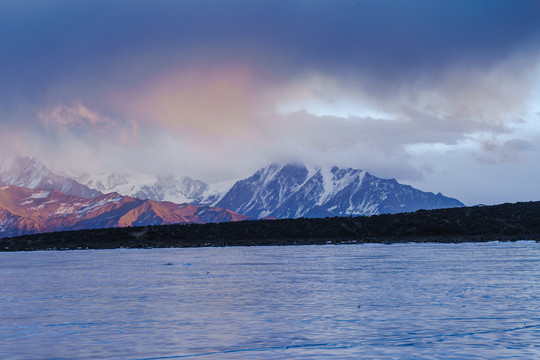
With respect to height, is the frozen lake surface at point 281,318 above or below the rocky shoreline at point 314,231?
below

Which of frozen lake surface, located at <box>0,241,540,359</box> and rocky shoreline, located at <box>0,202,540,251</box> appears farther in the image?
rocky shoreline, located at <box>0,202,540,251</box>

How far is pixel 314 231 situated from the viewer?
146375 millimetres

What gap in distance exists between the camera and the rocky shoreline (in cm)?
12850

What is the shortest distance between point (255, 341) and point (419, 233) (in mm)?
121071

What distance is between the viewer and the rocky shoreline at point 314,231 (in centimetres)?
12850

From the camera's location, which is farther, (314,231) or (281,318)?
(314,231)

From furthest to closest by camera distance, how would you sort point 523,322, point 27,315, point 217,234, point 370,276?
point 217,234 → point 370,276 → point 27,315 → point 523,322

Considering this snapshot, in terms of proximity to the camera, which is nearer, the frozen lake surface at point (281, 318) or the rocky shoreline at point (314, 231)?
the frozen lake surface at point (281, 318)

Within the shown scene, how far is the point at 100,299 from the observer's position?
91.7 ft

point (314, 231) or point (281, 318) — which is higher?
A: point (314, 231)

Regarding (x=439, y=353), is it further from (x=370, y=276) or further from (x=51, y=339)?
(x=370, y=276)

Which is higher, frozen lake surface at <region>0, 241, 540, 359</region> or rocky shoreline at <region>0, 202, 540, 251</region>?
rocky shoreline at <region>0, 202, 540, 251</region>

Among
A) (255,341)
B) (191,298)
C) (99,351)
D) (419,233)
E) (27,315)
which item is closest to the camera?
(99,351)

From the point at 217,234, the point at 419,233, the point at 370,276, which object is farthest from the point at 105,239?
the point at 370,276
